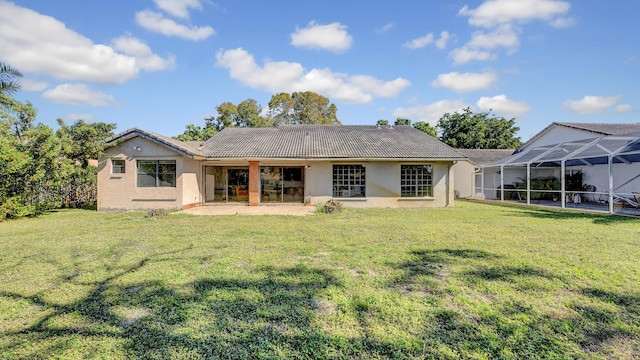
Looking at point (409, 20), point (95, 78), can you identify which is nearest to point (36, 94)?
point (95, 78)

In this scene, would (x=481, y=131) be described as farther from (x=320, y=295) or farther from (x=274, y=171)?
(x=320, y=295)

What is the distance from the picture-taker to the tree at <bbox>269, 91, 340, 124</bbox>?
1838 inches

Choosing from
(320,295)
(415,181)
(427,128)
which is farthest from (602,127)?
(320,295)

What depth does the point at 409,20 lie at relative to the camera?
1423 cm

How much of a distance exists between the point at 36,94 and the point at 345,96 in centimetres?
3939

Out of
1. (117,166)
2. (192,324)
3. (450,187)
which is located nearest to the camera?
(192,324)

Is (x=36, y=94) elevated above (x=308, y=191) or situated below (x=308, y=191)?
above

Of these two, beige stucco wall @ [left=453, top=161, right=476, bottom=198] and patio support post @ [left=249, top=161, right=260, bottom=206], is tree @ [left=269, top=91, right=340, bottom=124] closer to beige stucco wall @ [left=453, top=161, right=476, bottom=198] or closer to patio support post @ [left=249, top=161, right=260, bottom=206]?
beige stucco wall @ [left=453, top=161, right=476, bottom=198]

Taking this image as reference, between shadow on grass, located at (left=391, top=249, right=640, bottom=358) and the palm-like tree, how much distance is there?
43.6ft

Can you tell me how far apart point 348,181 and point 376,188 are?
5.33 ft

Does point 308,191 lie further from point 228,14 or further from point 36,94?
point 36,94

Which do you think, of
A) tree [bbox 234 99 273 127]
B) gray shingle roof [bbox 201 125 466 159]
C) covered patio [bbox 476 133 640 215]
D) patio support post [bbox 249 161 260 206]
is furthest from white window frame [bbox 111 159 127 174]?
tree [bbox 234 99 273 127]

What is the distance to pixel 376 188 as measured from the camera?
16.5m

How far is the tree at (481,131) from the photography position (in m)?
37.4
